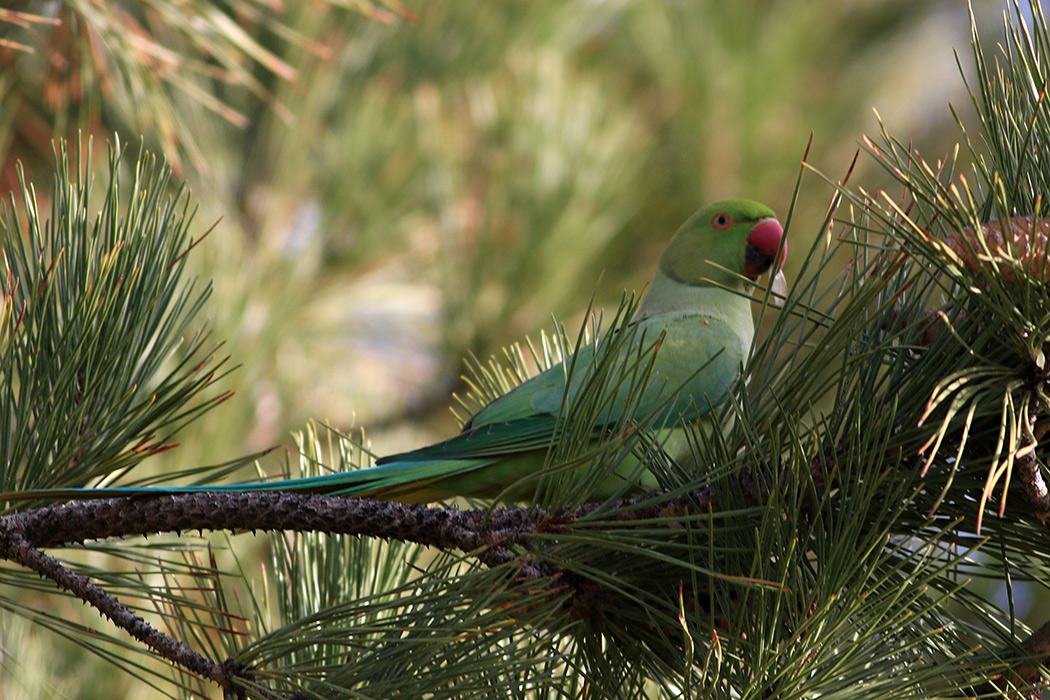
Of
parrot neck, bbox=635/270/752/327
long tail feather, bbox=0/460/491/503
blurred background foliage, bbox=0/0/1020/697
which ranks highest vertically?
blurred background foliage, bbox=0/0/1020/697

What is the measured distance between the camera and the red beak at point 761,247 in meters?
1.67

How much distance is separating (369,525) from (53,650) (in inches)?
58.4

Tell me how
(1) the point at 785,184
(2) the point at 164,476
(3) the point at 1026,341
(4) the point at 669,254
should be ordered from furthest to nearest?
(1) the point at 785,184 < (4) the point at 669,254 < (2) the point at 164,476 < (3) the point at 1026,341

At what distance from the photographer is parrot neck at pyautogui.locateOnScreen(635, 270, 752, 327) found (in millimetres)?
1592

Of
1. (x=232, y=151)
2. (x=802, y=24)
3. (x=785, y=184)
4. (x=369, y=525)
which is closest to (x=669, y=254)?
(x=369, y=525)

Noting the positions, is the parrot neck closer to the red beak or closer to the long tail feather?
the red beak

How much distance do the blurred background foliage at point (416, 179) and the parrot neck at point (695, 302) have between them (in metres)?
0.84

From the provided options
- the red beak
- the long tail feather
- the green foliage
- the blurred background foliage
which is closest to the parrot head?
the red beak

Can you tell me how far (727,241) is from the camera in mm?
1708

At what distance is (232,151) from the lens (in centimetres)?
264

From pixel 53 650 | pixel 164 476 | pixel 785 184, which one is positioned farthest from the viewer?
pixel 785 184

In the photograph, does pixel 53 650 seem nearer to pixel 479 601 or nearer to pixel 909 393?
pixel 479 601

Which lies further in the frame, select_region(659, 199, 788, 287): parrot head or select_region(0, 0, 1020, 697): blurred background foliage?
select_region(0, 0, 1020, 697): blurred background foliage

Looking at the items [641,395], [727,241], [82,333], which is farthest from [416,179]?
[641,395]
